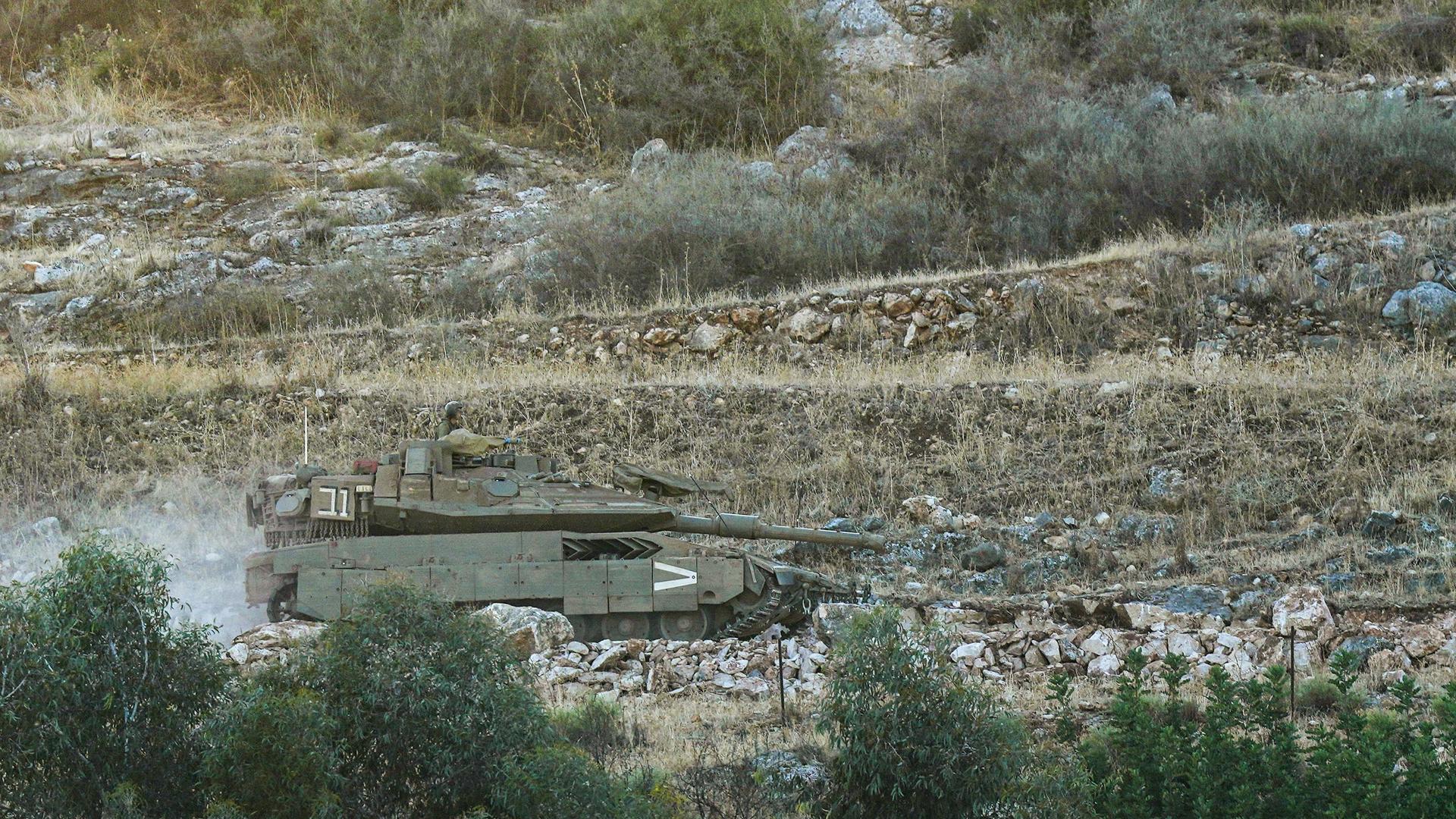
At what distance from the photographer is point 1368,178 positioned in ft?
67.1

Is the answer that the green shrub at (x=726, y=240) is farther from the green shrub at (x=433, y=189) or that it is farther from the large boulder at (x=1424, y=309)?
the large boulder at (x=1424, y=309)

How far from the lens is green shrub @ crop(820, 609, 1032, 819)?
6500mm

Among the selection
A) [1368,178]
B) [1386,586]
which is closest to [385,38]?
[1368,178]

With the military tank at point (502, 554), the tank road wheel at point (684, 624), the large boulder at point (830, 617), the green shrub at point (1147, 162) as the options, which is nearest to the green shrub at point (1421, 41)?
the green shrub at point (1147, 162)

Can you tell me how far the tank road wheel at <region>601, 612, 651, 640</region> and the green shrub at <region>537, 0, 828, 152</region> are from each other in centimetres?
1483

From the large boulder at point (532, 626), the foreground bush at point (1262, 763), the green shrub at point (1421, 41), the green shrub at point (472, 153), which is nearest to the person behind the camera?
the foreground bush at point (1262, 763)

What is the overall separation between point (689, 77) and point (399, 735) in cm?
2203

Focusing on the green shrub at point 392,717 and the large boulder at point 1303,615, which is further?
the large boulder at point 1303,615

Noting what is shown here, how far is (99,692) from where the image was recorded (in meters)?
6.11

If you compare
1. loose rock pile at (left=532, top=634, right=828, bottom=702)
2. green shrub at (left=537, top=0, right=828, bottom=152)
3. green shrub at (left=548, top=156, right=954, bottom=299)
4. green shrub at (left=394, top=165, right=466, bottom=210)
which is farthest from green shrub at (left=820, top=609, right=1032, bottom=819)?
green shrub at (left=537, top=0, right=828, bottom=152)

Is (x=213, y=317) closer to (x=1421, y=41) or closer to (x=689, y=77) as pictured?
(x=689, y=77)

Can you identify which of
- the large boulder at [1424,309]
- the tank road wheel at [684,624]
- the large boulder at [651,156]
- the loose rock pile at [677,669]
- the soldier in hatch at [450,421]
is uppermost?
the large boulder at [651,156]

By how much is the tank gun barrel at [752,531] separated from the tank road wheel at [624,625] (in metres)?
0.92

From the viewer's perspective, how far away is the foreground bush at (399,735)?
6004 millimetres
